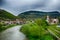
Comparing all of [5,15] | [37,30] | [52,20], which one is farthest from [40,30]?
[5,15]

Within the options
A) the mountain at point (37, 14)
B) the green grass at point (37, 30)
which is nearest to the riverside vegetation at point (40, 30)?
the green grass at point (37, 30)

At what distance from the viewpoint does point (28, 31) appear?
11.6 ft

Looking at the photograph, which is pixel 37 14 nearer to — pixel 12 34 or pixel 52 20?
pixel 52 20

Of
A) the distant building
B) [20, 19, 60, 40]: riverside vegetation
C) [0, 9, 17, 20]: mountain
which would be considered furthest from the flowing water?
the distant building

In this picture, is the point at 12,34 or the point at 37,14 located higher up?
the point at 37,14

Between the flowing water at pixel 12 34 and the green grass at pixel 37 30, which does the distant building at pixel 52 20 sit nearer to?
the green grass at pixel 37 30

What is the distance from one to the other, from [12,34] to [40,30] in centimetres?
53

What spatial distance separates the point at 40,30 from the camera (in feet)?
11.4

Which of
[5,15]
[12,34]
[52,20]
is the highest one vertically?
[5,15]

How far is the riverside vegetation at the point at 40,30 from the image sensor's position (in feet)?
11.2

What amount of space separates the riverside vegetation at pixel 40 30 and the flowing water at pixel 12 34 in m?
0.08

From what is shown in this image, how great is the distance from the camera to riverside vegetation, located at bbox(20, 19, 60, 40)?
11.2 ft

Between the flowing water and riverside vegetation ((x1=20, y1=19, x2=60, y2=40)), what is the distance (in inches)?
3.1

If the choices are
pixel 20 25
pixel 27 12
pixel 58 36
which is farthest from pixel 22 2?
pixel 58 36
